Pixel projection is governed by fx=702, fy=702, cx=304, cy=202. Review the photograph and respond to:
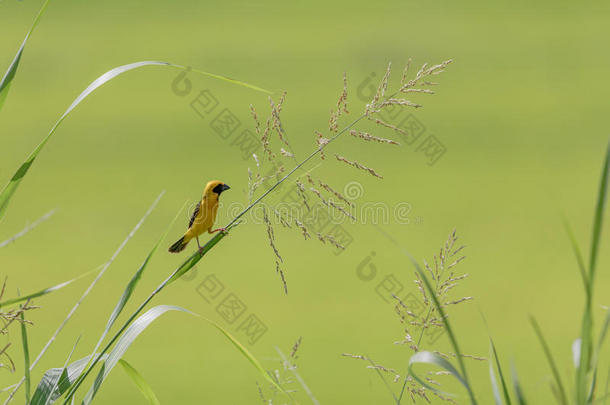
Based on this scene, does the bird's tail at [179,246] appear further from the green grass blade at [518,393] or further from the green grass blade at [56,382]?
the green grass blade at [518,393]

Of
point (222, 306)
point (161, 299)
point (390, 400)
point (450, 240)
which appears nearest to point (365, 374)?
point (390, 400)

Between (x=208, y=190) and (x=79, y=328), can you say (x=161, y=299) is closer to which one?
(x=79, y=328)

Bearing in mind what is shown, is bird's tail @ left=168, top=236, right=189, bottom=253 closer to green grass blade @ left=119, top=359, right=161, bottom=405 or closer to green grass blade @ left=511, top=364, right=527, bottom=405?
green grass blade @ left=119, top=359, right=161, bottom=405

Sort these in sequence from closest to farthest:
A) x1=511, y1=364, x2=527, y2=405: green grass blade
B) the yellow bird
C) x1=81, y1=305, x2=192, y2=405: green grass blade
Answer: x1=511, y1=364, x2=527, y2=405: green grass blade → x1=81, y1=305, x2=192, y2=405: green grass blade → the yellow bird

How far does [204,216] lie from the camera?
1.54 meters

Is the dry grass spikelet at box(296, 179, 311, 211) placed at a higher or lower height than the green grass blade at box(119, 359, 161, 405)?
higher

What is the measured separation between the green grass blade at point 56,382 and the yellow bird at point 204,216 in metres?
0.42

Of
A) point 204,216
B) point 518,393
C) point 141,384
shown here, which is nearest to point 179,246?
point 204,216

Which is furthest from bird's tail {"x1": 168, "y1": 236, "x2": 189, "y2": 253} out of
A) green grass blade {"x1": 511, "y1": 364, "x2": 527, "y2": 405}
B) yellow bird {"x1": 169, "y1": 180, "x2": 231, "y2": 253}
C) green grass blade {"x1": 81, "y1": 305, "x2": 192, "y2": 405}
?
green grass blade {"x1": 511, "y1": 364, "x2": 527, "y2": 405}

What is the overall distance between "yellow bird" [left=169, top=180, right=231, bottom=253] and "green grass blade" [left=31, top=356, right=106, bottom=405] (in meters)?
0.42

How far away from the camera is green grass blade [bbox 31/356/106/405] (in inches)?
43.0

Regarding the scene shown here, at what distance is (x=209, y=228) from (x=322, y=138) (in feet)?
1.75

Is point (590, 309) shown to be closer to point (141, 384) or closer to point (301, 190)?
point (301, 190)

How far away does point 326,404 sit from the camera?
410 cm
